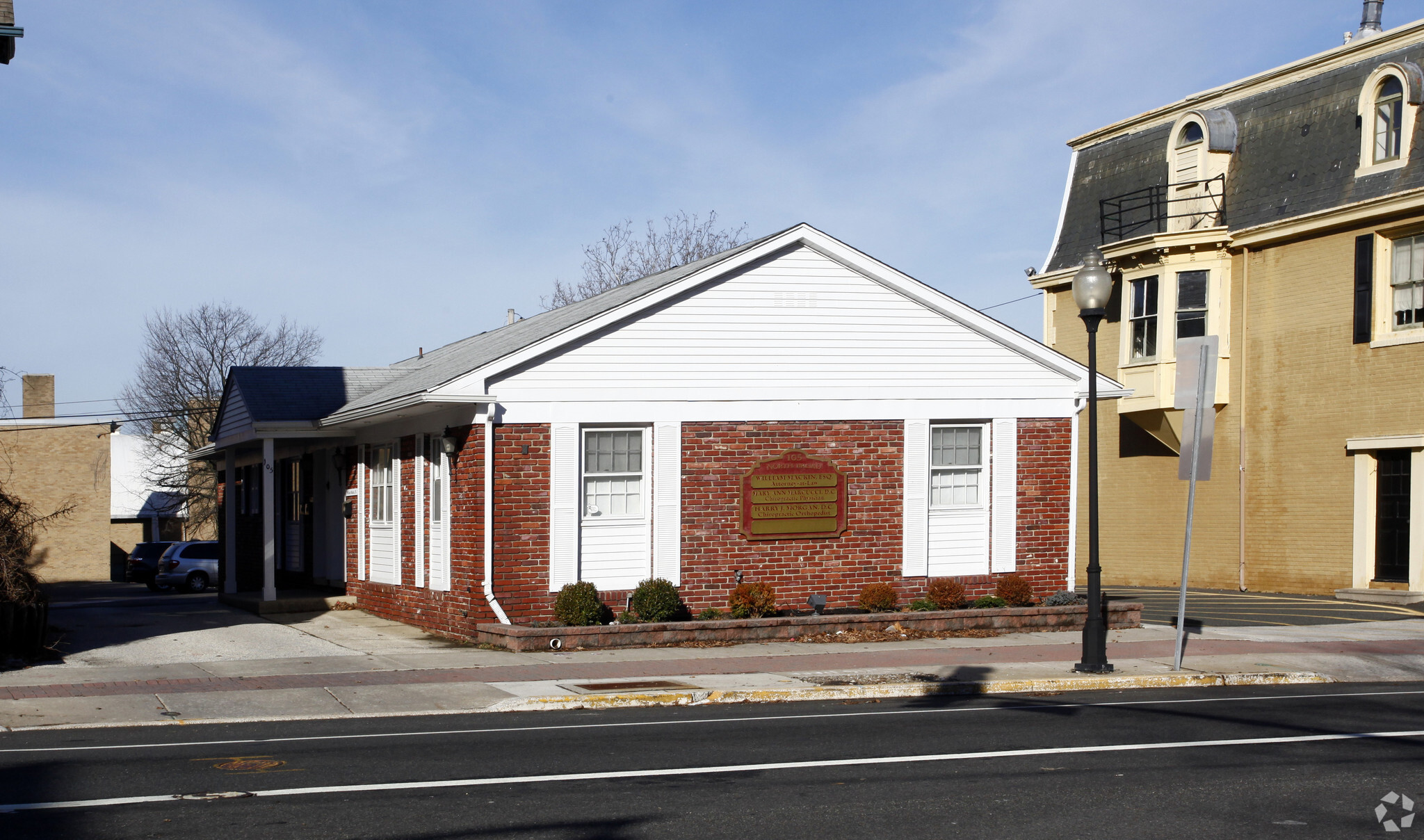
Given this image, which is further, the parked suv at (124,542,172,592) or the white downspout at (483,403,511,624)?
the parked suv at (124,542,172,592)

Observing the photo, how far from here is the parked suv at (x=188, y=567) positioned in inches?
1496

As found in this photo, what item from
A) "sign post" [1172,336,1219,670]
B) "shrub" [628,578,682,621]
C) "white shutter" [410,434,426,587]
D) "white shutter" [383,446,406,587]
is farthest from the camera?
"white shutter" [383,446,406,587]

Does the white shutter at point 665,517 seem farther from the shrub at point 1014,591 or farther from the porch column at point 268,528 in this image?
the porch column at point 268,528

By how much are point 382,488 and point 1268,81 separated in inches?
772

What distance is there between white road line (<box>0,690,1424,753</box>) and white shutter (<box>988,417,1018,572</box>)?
6568 millimetres

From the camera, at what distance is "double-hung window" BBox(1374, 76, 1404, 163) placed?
2388 centimetres

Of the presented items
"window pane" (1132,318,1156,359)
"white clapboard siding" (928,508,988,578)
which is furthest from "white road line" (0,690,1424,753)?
"window pane" (1132,318,1156,359)

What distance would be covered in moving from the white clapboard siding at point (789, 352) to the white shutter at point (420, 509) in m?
2.56

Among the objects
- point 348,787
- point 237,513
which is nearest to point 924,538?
point 348,787

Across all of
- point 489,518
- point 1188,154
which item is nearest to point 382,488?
point 489,518

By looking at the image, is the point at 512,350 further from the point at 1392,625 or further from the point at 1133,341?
the point at 1133,341

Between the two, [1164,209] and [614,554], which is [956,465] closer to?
[614,554]

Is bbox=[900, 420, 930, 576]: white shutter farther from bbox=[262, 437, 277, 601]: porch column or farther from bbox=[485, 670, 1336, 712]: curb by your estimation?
bbox=[262, 437, 277, 601]: porch column

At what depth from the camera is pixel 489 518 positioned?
16766 mm
